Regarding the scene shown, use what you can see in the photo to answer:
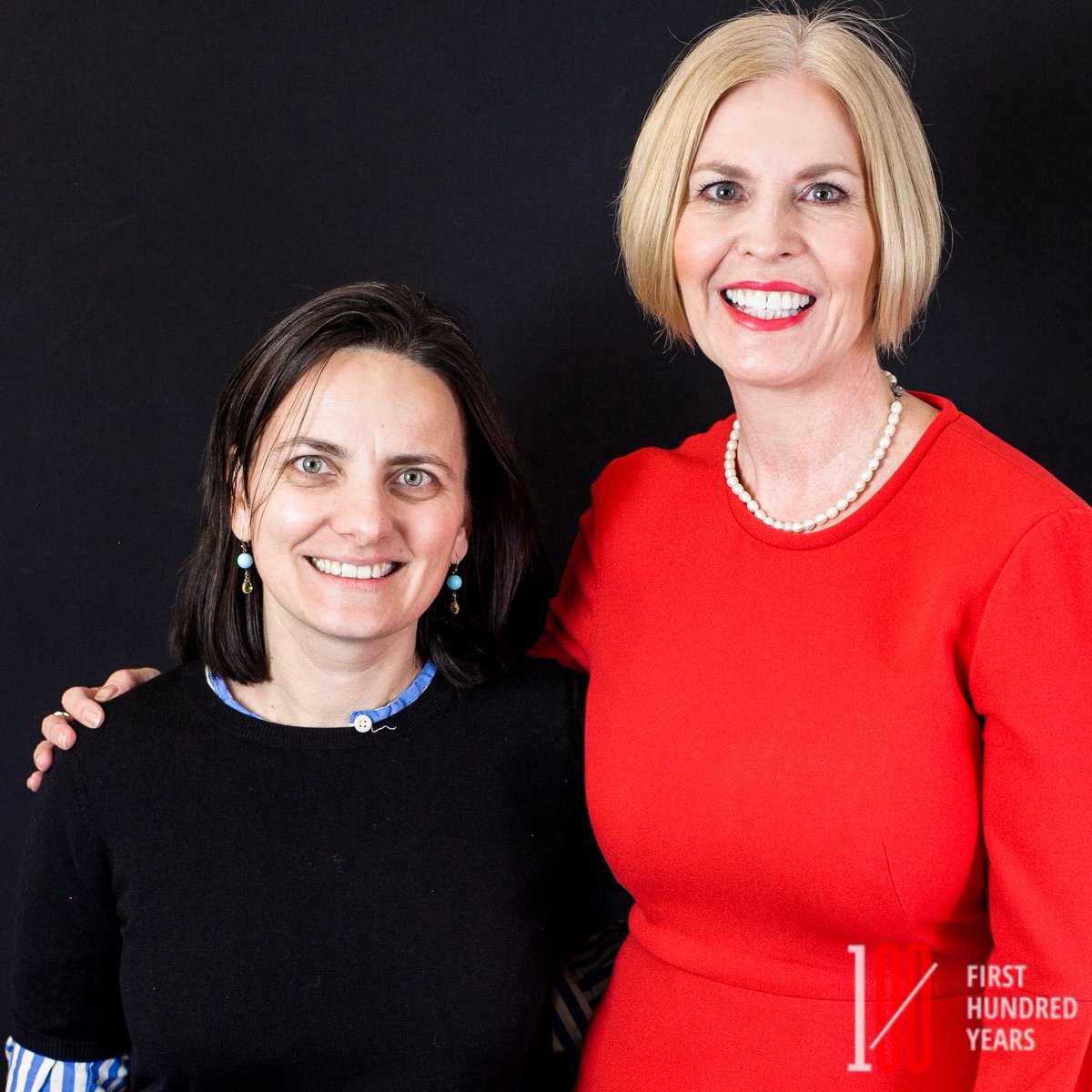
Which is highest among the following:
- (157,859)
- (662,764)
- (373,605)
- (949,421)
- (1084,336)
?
(1084,336)

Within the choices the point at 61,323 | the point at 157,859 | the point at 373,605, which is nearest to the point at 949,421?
the point at 373,605

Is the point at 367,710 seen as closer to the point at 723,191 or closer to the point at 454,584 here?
the point at 454,584

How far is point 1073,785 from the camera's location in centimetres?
153

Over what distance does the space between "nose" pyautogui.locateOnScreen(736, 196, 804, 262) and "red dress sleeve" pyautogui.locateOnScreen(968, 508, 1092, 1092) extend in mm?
493

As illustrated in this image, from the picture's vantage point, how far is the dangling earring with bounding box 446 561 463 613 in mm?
2021

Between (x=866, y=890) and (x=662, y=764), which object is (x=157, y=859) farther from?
(x=866, y=890)

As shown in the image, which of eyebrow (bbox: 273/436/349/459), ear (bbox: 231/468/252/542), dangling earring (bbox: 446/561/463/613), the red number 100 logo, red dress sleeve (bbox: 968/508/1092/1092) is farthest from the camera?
dangling earring (bbox: 446/561/463/613)

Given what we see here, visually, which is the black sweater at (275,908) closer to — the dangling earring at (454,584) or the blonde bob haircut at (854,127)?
the dangling earring at (454,584)

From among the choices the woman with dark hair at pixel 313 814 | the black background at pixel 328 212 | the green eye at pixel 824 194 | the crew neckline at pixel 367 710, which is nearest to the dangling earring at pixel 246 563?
the woman with dark hair at pixel 313 814

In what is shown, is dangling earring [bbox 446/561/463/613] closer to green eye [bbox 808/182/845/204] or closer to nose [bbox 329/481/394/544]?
nose [bbox 329/481/394/544]

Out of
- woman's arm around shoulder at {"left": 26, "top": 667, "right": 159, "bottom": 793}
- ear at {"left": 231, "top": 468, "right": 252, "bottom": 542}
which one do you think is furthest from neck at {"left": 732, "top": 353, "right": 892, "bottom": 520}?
woman's arm around shoulder at {"left": 26, "top": 667, "right": 159, "bottom": 793}

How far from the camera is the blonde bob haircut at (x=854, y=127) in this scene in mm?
1766

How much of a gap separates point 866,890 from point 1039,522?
1.63 ft

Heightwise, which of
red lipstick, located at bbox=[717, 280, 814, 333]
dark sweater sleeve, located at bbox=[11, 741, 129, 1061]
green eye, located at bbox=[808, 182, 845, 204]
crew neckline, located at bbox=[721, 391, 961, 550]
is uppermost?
green eye, located at bbox=[808, 182, 845, 204]
